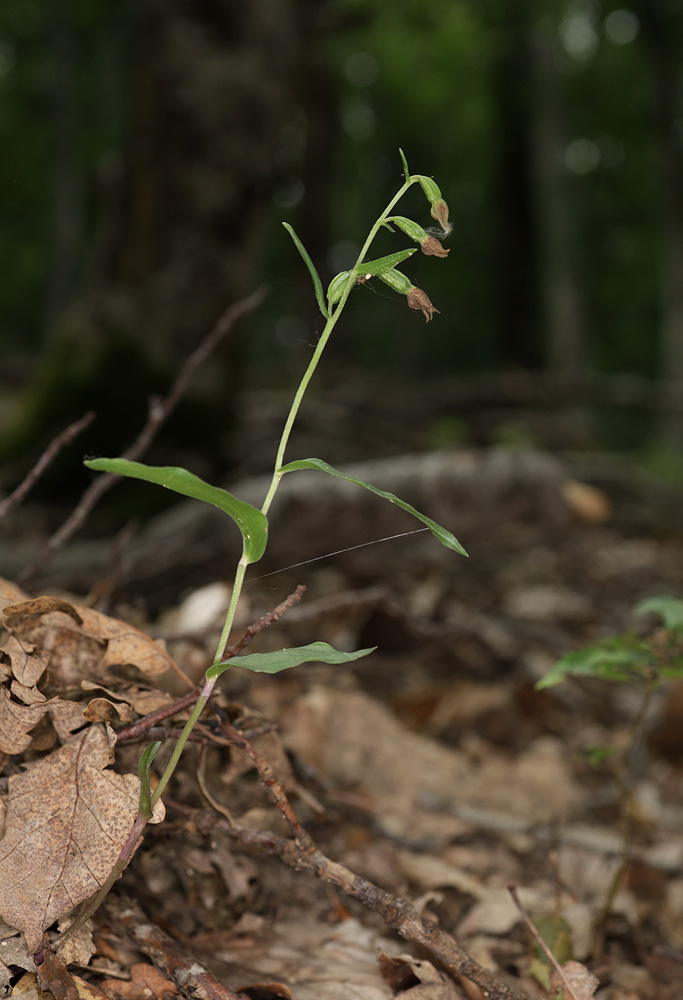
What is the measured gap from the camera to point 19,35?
1370 cm

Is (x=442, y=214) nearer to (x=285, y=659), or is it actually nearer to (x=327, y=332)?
(x=327, y=332)

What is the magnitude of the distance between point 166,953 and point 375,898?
24 cm

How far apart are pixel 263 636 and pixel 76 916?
116cm

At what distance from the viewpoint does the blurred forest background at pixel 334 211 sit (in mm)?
3164

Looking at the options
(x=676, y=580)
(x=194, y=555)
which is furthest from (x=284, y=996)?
(x=676, y=580)

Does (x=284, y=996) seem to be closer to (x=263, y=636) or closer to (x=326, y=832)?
(x=326, y=832)

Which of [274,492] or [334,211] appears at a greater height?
[274,492]

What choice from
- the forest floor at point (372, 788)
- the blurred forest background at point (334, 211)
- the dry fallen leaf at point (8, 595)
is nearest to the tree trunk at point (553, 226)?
the blurred forest background at point (334, 211)

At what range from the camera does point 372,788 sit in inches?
63.4

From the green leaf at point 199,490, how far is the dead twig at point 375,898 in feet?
0.82

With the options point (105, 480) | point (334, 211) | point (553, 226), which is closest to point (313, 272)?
point (105, 480)

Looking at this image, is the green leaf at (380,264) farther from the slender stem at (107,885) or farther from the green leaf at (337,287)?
the slender stem at (107,885)

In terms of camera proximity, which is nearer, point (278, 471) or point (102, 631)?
point (278, 471)

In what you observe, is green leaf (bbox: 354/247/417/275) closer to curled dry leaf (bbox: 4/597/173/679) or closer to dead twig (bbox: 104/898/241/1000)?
curled dry leaf (bbox: 4/597/173/679)
